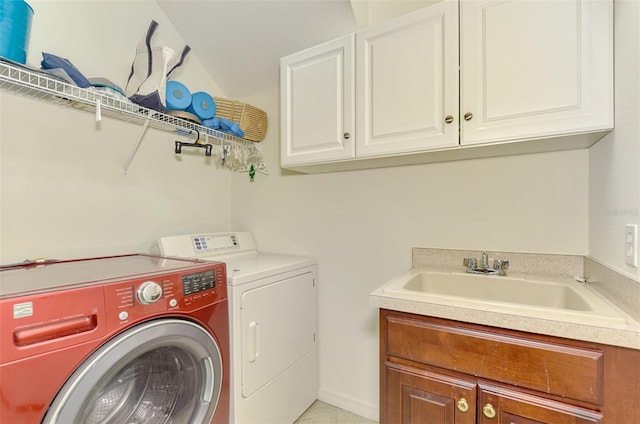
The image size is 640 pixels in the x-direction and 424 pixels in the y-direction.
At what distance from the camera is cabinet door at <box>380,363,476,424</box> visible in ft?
3.40

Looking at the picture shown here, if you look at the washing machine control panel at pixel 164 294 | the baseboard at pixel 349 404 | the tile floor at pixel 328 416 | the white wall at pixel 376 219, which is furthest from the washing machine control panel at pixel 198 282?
the baseboard at pixel 349 404

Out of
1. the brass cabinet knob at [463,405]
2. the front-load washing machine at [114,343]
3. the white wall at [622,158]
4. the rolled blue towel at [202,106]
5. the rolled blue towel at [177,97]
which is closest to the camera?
the front-load washing machine at [114,343]

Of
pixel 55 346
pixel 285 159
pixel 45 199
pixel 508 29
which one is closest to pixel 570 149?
pixel 508 29

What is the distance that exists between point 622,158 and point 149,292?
168 cm

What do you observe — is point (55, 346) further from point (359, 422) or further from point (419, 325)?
point (359, 422)

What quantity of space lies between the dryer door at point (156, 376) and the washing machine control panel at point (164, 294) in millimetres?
49

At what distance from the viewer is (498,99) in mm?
1221

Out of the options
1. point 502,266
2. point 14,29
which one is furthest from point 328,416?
point 14,29

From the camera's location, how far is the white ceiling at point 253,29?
1.82 metres

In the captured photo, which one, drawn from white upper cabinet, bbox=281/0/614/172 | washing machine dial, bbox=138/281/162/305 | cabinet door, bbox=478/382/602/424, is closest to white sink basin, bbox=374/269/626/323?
cabinet door, bbox=478/382/602/424

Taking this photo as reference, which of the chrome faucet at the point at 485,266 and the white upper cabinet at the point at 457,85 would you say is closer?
the white upper cabinet at the point at 457,85

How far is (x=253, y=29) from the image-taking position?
198cm

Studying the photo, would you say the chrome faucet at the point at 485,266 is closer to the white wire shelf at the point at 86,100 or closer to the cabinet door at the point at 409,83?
the cabinet door at the point at 409,83

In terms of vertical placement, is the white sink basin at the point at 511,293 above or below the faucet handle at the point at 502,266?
below
